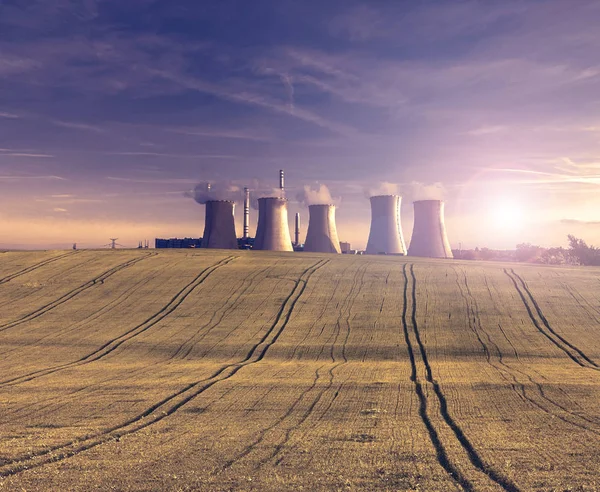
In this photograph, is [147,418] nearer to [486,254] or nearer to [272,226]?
[272,226]

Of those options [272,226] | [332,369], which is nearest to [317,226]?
[272,226]

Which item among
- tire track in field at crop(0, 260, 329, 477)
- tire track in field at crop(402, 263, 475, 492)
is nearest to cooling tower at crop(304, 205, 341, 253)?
tire track in field at crop(0, 260, 329, 477)

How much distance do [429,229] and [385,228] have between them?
20.7 ft

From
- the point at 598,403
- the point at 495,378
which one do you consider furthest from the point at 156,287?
the point at 598,403

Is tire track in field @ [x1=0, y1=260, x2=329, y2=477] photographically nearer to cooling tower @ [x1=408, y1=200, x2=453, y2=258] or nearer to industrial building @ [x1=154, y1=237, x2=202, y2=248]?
cooling tower @ [x1=408, y1=200, x2=453, y2=258]

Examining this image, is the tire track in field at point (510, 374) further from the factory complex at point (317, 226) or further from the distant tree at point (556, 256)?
the distant tree at point (556, 256)

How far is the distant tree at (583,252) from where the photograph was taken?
8881 cm

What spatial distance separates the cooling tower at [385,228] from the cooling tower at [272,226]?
1150 centimetres

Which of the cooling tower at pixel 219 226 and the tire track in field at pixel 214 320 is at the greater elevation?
the cooling tower at pixel 219 226

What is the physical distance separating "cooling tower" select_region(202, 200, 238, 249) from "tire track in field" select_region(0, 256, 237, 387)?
35.0m

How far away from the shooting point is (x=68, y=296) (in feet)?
134

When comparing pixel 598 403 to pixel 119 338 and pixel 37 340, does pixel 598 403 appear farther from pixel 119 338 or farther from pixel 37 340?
pixel 37 340

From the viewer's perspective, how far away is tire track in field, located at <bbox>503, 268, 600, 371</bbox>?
2633 centimetres

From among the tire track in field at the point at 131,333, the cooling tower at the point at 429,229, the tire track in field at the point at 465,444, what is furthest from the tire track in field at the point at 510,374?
the cooling tower at the point at 429,229
